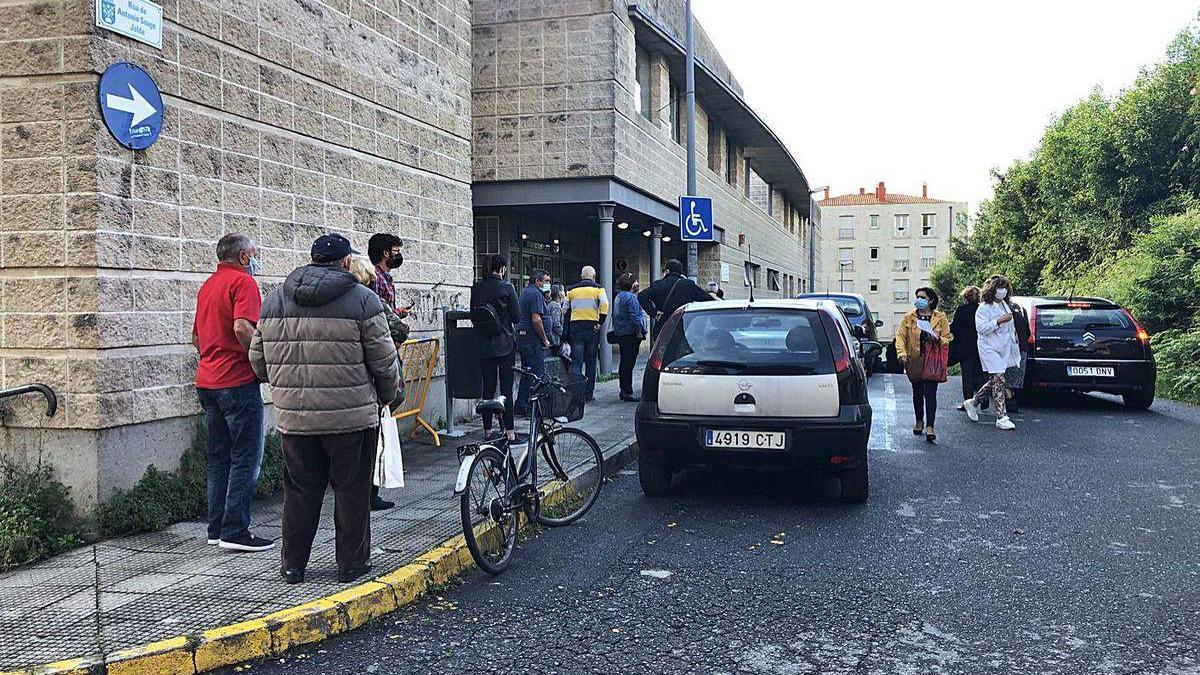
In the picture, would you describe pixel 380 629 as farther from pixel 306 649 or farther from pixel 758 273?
pixel 758 273

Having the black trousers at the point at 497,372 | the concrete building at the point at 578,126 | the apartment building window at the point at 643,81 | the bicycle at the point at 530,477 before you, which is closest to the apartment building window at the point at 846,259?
the concrete building at the point at 578,126

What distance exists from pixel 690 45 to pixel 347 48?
9069 millimetres

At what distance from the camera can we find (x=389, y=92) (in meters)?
8.81

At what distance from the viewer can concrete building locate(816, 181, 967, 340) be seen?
93.2m

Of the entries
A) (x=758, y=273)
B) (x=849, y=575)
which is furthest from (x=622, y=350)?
(x=758, y=273)

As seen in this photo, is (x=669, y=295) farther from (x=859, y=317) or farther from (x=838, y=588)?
(x=838, y=588)

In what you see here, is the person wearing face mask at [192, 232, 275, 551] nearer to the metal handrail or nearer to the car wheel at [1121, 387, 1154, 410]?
the metal handrail

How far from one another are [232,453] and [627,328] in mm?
7431

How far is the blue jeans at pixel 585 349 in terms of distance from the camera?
12070mm

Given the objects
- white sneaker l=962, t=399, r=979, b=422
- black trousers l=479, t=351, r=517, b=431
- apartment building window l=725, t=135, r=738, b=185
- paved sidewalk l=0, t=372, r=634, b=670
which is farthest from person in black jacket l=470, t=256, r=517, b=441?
apartment building window l=725, t=135, r=738, b=185

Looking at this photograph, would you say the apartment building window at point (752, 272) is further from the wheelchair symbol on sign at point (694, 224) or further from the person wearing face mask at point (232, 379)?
the person wearing face mask at point (232, 379)

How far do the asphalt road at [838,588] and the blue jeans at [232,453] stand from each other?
134 centimetres

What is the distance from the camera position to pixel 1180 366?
15.2 metres

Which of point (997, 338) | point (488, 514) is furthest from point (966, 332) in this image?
point (488, 514)
